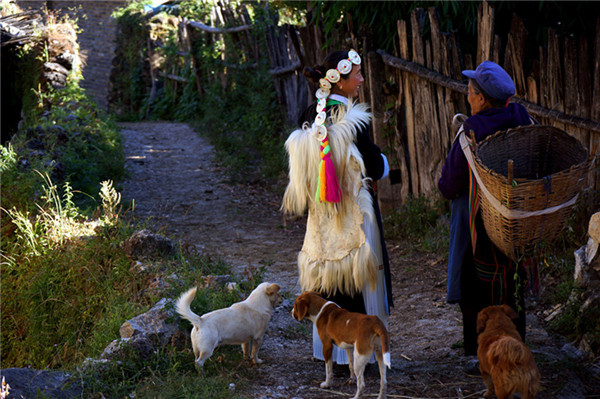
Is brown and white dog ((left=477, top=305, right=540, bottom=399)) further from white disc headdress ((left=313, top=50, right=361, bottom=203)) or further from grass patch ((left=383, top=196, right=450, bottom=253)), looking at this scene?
grass patch ((left=383, top=196, right=450, bottom=253))

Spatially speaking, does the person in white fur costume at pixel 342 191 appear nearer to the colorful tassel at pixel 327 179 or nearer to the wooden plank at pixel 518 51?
the colorful tassel at pixel 327 179

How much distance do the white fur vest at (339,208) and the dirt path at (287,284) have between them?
611 mm

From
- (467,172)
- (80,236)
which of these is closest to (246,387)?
(467,172)

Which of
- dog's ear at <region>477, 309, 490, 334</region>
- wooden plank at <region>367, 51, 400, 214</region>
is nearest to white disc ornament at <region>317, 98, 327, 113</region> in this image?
dog's ear at <region>477, 309, 490, 334</region>

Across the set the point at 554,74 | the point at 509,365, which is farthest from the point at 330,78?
the point at 554,74

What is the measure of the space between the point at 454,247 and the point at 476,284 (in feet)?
0.87

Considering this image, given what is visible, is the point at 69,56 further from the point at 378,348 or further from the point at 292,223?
the point at 378,348

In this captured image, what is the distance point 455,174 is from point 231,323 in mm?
1571

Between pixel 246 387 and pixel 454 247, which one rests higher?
pixel 454 247

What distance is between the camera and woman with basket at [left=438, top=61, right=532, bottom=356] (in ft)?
10.4

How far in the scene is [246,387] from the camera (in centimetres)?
351

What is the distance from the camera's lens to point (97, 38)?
18938 millimetres

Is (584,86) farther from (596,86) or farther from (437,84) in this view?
(437,84)

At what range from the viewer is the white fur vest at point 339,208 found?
3.47 meters
